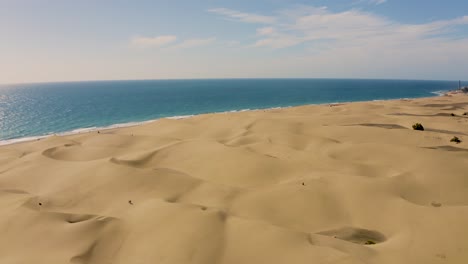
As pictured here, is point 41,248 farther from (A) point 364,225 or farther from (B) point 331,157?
(B) point 331,157

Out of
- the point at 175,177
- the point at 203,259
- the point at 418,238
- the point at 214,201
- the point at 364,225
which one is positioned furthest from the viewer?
the point at 175,177

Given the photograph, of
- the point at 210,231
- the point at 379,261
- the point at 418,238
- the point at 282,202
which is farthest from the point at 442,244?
the point at 210,231

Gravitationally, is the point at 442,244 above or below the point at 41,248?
above

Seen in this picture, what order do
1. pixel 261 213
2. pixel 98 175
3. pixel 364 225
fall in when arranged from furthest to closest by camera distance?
pixel 98 175 < pixel 261 213 < pixel 364 225

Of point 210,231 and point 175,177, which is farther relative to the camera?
point 175,177

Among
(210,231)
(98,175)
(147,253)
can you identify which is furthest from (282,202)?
(98,175)

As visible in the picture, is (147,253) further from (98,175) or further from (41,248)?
(98,175)
